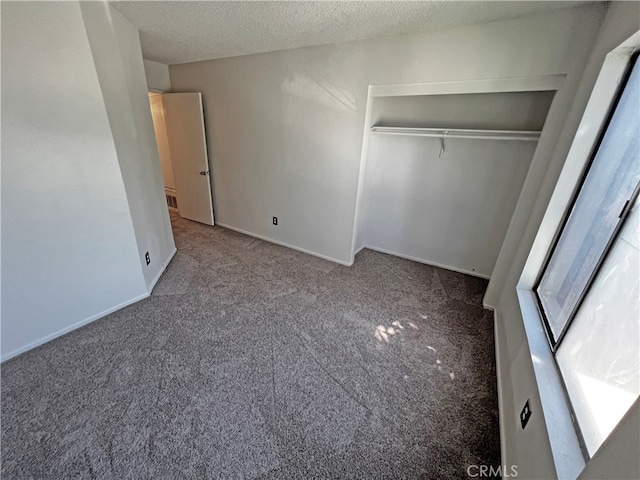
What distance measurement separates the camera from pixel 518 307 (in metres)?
1.78

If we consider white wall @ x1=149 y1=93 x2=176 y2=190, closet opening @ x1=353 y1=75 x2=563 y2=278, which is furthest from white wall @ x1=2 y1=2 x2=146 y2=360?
white wall @ x1=149 y1=93 x2=176 y2=190

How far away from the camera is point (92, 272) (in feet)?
6.98

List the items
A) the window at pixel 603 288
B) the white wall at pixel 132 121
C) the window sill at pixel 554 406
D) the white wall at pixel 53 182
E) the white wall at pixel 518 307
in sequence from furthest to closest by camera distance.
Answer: the white wall at pixel 132 121, the white wall at pixel 53 182, the window at pixel 603 288, the window sill at pixel 554 406, the white wall at pixel 518 307

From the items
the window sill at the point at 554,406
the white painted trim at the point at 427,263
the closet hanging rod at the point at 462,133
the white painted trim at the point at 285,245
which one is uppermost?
the closet hanging rod at the point at 462,133

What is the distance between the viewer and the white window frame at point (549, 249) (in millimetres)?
984

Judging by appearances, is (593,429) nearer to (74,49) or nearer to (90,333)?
(90,333)

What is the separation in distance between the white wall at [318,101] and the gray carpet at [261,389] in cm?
112

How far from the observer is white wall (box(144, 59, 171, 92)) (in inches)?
136

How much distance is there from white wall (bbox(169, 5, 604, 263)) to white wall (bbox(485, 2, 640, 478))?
17 centimetres

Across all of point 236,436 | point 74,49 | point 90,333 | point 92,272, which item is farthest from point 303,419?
point 74,49

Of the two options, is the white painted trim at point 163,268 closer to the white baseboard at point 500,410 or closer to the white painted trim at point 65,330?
the white painted trim at point 65,330

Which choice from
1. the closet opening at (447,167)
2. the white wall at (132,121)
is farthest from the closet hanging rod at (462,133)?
the white wall at (132,121)

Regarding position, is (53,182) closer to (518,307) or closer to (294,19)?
(294,19)

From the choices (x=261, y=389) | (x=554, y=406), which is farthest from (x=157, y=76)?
(x=554, y=406)
